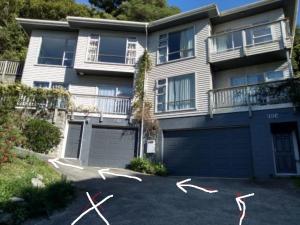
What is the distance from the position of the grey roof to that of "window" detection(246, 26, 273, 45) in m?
1.60

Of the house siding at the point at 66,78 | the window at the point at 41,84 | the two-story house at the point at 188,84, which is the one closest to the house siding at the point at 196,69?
the two-story house at the point at 188,84

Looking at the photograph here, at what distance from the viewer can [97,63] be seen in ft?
56.3

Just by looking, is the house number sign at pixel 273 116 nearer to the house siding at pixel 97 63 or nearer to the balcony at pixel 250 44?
the balcony at pixel 250 44

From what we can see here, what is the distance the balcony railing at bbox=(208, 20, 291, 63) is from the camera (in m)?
14.1

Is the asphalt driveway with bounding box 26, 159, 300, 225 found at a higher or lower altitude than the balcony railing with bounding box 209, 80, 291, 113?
lower

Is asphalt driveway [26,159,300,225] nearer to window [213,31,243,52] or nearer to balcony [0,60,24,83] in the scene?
window [213,31,243,52]

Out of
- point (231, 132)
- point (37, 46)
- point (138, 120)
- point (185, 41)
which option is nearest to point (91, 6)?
point (37, 46)

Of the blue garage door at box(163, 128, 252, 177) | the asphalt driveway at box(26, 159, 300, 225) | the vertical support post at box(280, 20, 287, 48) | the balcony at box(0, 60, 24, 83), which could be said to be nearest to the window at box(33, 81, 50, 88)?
the balcony at box(0, 60, 24, 83)

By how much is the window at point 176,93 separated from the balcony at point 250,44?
1.85m

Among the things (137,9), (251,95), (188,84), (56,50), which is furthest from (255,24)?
(137,9)

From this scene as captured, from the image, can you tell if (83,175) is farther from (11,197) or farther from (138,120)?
(138,120)

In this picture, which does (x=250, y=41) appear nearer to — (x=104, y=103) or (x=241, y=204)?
(x=104, y=103)

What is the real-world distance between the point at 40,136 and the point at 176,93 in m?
7.65

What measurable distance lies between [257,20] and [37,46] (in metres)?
14.1
